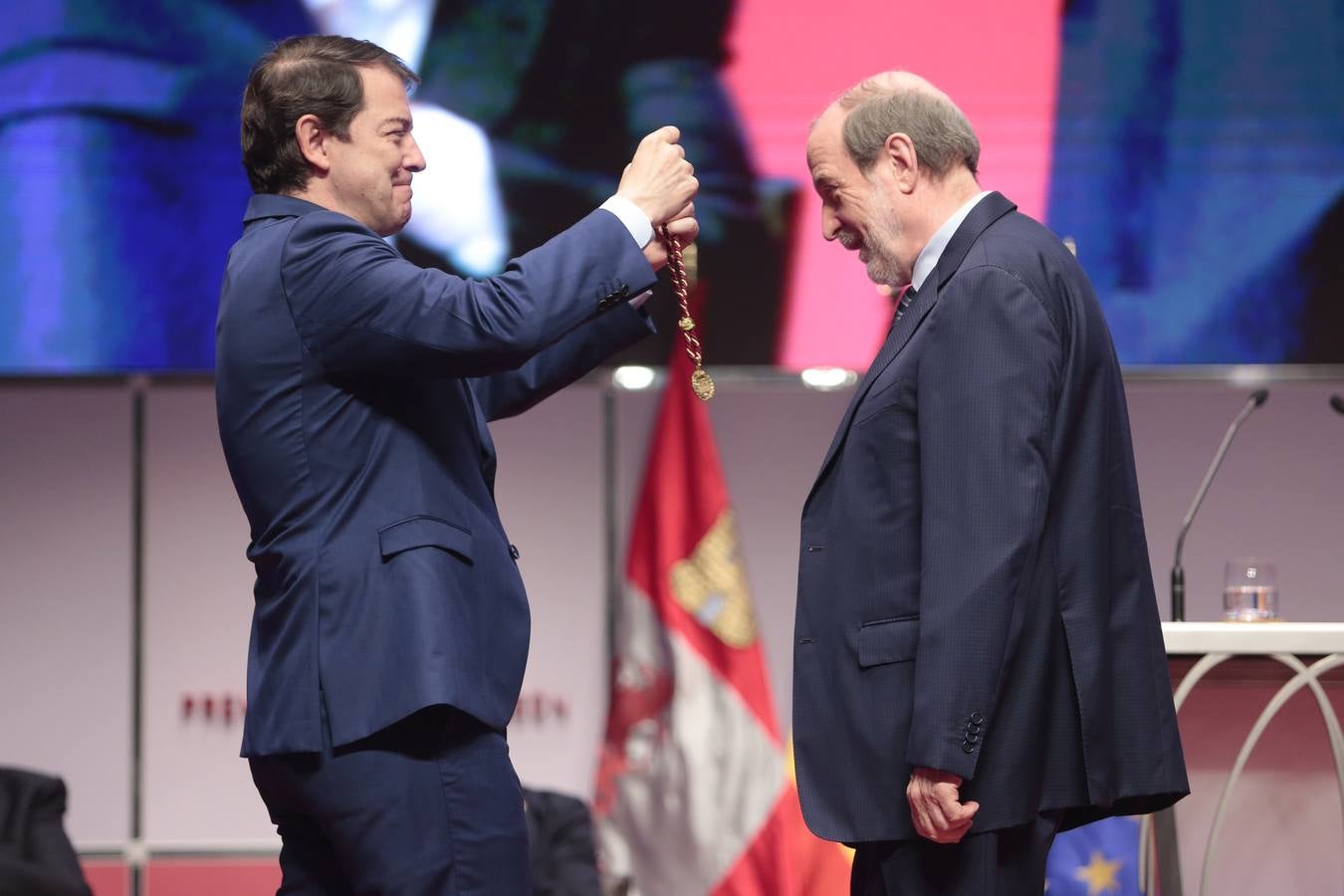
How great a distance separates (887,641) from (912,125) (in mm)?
638

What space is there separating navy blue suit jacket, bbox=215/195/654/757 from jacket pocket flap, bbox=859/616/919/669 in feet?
1.29

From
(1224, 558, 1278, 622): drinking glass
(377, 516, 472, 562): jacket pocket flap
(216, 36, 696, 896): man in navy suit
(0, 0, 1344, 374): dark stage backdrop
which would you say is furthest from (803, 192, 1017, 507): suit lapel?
(0, 0, 1344, 374): dark stage backdrop

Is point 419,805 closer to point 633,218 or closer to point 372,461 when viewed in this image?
point 372,461

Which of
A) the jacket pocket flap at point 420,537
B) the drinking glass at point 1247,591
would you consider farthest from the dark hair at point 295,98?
the drinking glass at point 1247,591

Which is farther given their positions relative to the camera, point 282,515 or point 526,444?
point 526,444

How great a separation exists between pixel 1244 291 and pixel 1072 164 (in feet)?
1.73

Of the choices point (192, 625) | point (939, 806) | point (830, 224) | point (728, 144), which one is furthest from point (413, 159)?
point (192, 625)

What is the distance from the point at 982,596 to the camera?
161 centimetres

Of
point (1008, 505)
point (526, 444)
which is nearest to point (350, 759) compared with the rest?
point (1008, 505)

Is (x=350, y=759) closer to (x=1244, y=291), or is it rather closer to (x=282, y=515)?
(x=282, y=515)

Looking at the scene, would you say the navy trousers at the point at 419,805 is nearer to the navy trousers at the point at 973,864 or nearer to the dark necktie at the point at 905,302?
the navy trousers at the point at 973,864

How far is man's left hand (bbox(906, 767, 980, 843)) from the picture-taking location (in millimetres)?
1616

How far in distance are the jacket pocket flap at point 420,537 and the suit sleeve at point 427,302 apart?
0.17m

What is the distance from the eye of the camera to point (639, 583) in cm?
376
